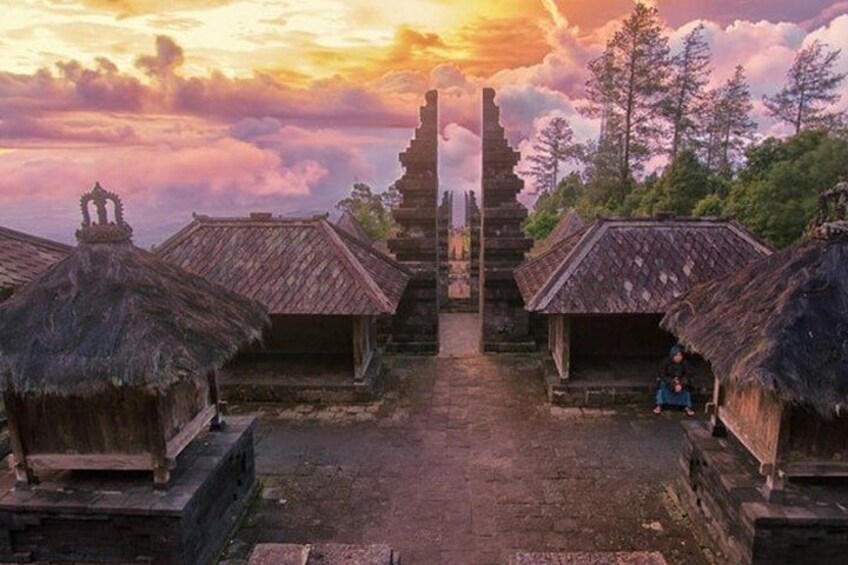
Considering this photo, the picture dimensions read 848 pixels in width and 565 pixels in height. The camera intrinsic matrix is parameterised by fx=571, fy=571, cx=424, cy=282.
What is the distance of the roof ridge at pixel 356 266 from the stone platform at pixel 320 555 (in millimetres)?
5692

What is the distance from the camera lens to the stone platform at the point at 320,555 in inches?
233

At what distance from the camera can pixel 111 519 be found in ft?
21.9

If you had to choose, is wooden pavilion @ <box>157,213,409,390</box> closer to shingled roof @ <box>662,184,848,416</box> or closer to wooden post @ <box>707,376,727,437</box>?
wooden post @ <box>707,376,727,437</box>

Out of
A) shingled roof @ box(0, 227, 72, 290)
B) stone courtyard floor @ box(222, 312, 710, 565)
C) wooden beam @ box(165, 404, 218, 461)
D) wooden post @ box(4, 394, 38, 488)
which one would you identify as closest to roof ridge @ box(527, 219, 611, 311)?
stone courtyard floor @ box(222, 312, 710, 565)

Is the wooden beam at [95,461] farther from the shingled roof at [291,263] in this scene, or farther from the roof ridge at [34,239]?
the roof ridge at [34,239]

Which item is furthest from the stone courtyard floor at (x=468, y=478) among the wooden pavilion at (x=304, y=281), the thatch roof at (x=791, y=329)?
the thatch roof at (x=791, y=329)

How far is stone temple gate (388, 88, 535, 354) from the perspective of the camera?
15.3 m

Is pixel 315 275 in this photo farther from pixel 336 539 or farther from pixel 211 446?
pixel 336 539

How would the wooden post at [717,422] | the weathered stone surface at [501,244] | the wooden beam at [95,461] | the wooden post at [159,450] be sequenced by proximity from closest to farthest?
the wooden post at [159,450] → the wooden beam at [95,461] → the wooden post at [717,422] → the weathered stone surface at [501,244]

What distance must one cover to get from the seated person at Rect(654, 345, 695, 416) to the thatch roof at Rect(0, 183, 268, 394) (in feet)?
27.0

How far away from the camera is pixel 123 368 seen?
6234mm

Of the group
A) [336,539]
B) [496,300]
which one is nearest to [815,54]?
→ [496,300]

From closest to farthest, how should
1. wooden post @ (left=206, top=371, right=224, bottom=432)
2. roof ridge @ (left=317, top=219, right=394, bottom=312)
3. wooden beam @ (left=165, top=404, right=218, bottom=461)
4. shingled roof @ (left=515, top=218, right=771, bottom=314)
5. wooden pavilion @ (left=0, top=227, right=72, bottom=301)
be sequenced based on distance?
wooden beam @ (left=165, top=404, right=218, bottom=461), wooden post @ (left=206, top=371, right=224, bottom=432), wooden pavilion @ (left=0, top=227, right=72, bottom=301), shingled roof @ (left=515, top=218, right=771, bottom=314), roof ridge @ (left=317, top=219, right=394, bottom=312)

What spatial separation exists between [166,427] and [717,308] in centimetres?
714
